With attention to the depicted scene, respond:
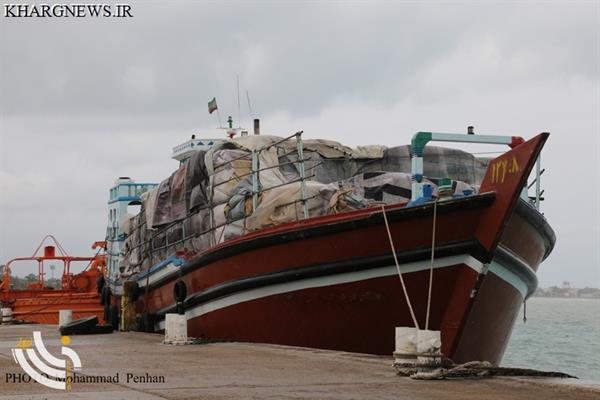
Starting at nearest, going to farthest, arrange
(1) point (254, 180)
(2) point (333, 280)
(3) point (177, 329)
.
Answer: (2) point (333, 280)
(3) point (177, 329)
(1) point (254, 180)

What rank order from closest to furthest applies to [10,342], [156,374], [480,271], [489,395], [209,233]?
[489,395]
[156,374]
[480,271]
[10,342]
[209,233]

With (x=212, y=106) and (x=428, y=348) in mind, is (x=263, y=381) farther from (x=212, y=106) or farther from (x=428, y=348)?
(x=212, y=106)

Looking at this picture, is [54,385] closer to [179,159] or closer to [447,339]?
[447,339]

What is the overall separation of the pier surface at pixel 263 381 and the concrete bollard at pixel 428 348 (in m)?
0.22

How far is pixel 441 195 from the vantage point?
35.4 feet

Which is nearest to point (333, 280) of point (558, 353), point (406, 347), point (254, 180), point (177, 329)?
point (177, 329)

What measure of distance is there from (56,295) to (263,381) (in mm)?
20464

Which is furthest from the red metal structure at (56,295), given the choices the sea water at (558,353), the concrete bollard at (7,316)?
the sea water at (558,353)

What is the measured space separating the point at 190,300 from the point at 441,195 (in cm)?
497

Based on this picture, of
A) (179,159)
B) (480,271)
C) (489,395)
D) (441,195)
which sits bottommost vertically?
(489,395)

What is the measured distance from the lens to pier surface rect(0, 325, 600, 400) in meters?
6.64

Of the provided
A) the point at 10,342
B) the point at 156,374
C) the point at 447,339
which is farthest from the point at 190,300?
the point at 156,374

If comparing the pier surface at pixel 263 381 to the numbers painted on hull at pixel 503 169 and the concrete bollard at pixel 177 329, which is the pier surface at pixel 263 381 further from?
the numbers painted on hull at pixel 503 169

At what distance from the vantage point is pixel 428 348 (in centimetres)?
778
